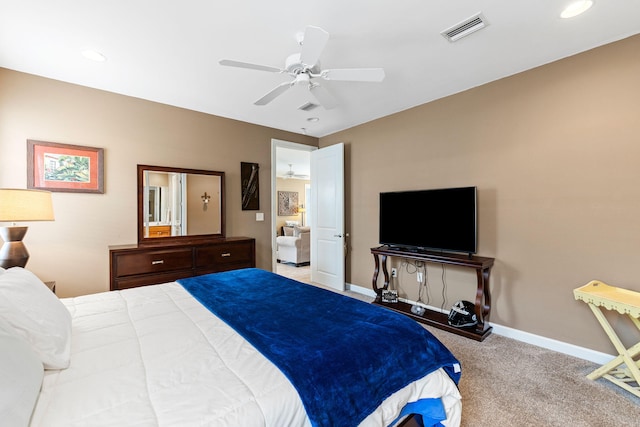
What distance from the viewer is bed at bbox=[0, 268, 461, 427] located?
2.86 feet

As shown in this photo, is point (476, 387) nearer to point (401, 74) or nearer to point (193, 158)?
point (401, 74)

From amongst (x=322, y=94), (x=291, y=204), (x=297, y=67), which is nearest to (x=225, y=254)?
(x=322, y=94)

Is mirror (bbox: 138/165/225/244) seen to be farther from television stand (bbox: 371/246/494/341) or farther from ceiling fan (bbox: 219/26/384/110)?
television stand (bbox: 371/246/494/341)

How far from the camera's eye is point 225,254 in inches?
138

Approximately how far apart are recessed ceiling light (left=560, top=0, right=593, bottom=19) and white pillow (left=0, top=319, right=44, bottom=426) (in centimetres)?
334

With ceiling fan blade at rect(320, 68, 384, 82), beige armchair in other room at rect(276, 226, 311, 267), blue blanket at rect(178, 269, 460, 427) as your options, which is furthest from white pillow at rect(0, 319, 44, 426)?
beige armchair in other room at rect(276, 226, 311, 267)

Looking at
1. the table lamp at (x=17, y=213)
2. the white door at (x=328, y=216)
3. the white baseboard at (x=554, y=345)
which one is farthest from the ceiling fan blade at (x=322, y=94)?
the white baseboard at (x=554, y=345)

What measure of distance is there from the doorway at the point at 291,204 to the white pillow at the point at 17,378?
3403 mm

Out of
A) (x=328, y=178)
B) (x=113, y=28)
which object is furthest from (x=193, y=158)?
(x=328, y=178)

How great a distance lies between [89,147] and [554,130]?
185 inches

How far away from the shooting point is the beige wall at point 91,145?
2672 mm

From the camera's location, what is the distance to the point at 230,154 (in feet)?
13.1

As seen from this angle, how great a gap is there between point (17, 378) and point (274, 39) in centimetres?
238

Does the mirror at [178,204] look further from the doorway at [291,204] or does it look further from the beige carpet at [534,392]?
the beige carpet at [534,392]
